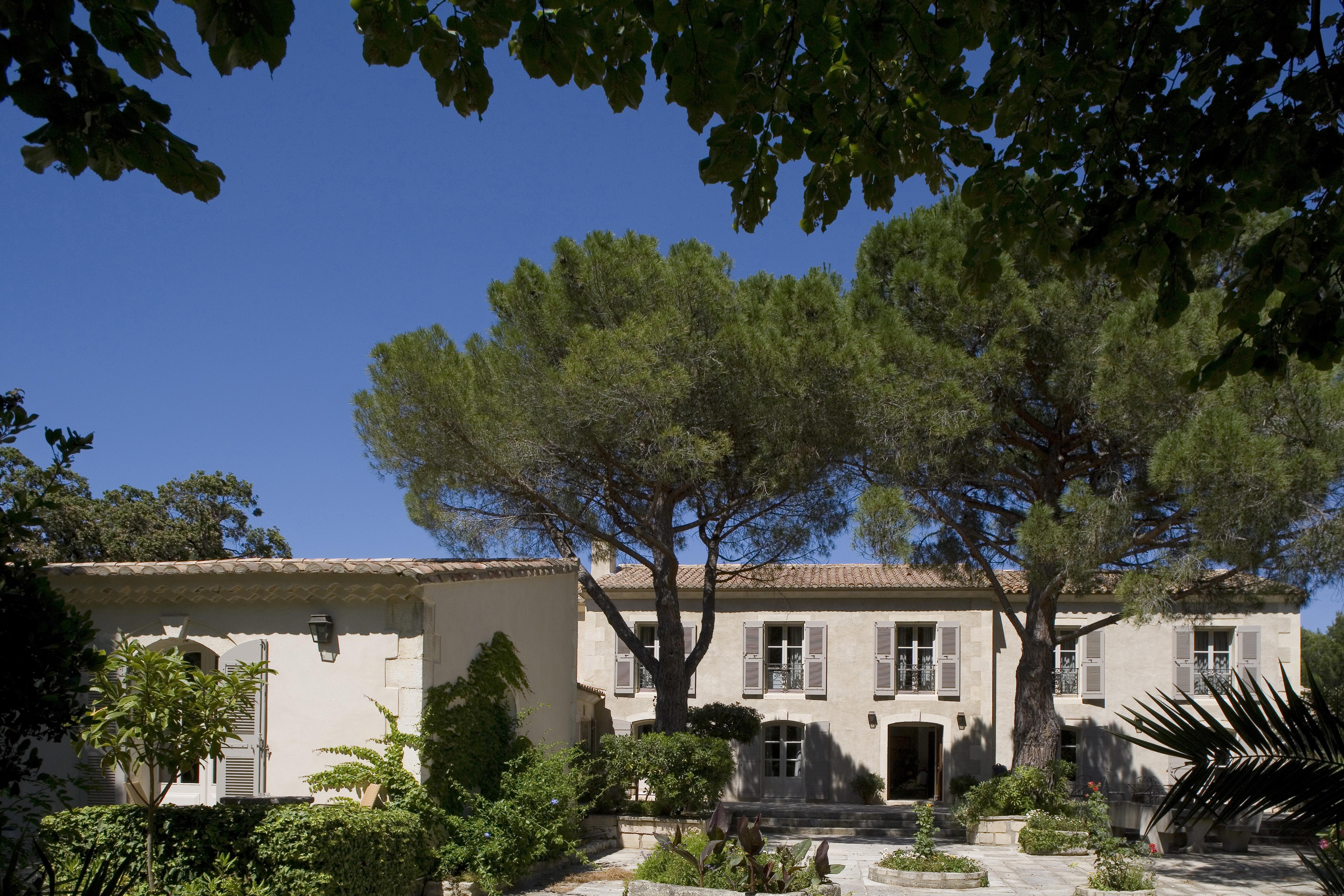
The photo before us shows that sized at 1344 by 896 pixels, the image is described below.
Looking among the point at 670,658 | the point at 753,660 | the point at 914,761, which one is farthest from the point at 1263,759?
the point at 914,761

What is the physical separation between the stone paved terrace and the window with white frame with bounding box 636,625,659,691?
8307 mm

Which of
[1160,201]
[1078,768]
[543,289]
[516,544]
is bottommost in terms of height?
[1078,768]

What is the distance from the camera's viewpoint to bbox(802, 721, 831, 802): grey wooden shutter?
22562 mm

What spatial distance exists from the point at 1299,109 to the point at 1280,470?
9845 mm

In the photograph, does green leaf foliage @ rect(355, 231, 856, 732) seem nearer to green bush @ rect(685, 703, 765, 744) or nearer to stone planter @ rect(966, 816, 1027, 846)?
green bush @ rect(685, 703, 765, 744)

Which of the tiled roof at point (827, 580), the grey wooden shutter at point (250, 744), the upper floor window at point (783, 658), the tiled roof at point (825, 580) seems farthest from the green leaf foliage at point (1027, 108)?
the upper floor window at point (783, 658)

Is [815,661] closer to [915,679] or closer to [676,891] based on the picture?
[915,679]

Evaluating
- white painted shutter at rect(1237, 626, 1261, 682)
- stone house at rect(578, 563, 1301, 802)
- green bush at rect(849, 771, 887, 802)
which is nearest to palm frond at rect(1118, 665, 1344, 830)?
stone house at rect(578, 563, 1301, 802)

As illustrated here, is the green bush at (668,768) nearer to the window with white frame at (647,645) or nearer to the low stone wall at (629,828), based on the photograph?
the low stone wall at (629,828)

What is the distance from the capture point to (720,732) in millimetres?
16859

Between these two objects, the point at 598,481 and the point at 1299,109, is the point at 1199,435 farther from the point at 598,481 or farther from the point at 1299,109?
the point at 1299,109

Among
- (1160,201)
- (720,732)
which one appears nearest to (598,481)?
(720,732)

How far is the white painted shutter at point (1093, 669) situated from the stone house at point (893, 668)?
0.09 feet

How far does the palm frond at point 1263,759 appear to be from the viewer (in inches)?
130
